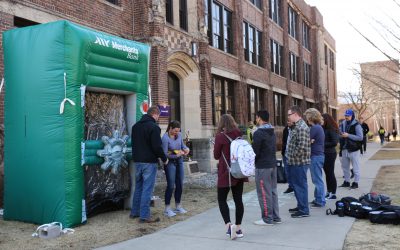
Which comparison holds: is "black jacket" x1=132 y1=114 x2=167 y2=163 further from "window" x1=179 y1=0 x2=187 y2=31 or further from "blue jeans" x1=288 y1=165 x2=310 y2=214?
"window" x1=179 y1=0 x2=187 y2=31

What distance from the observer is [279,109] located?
2809cm

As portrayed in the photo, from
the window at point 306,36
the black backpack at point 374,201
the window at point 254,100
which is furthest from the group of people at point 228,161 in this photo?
the window at point 306,36

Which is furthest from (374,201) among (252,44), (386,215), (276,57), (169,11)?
(276,57)

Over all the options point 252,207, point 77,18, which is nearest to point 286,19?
point 77,18

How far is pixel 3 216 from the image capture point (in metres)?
7.39

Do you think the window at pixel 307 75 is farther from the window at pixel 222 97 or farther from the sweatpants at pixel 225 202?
the sweatpants at pixel 225 202

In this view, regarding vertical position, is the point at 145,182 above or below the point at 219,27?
below

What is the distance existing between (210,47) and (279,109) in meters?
11.1

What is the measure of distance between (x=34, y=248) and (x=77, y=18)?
7.12m

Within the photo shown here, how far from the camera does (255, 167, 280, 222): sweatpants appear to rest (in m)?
6.54

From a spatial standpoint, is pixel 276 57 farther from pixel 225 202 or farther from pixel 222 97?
pixel 225 202

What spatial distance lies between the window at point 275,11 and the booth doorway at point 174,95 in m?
12.7

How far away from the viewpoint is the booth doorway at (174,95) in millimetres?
15877

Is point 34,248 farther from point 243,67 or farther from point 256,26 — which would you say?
point 256,26
